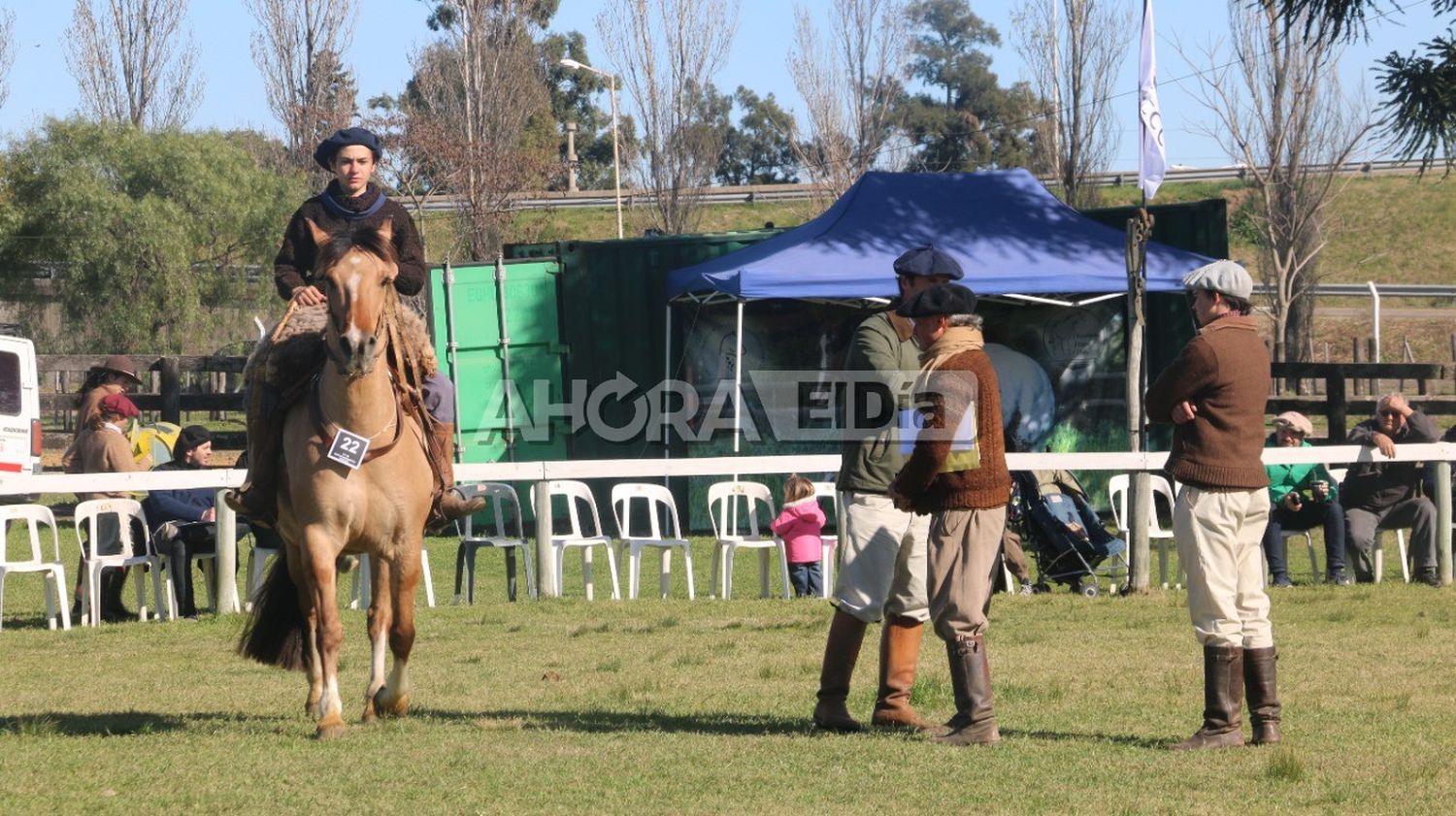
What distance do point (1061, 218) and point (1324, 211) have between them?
19619 millimetres

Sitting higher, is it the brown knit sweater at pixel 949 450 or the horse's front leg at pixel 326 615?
the brown knit sweater at pixel 949 450

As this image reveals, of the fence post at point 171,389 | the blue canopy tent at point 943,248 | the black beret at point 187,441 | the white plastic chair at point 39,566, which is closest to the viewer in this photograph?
the white plastic chair at point 39,566

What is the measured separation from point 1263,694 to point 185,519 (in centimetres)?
838

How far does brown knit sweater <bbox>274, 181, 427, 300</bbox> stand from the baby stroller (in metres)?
6.45

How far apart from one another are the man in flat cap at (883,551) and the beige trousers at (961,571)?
0.26 m

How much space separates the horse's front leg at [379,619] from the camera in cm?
768

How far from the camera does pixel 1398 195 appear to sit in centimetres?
5216

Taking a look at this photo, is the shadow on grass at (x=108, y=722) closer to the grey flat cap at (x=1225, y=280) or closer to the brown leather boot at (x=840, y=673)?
the brown leather boot at (x=840, y=673)

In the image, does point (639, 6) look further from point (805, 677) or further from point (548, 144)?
point (805, 677)

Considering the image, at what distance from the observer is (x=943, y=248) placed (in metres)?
17.7

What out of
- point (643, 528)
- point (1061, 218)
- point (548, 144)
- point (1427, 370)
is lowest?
point (643, 528)

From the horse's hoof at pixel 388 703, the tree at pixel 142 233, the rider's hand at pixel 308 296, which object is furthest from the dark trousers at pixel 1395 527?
the tree at pixel 142 233

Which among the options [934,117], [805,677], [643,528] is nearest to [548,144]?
[934,117]

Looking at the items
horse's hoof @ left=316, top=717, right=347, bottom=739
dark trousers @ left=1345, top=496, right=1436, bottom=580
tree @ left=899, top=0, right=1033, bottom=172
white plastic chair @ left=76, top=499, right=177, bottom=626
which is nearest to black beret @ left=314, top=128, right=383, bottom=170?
horse's hoof @ left=316, top=717, right=347, bottom=739
